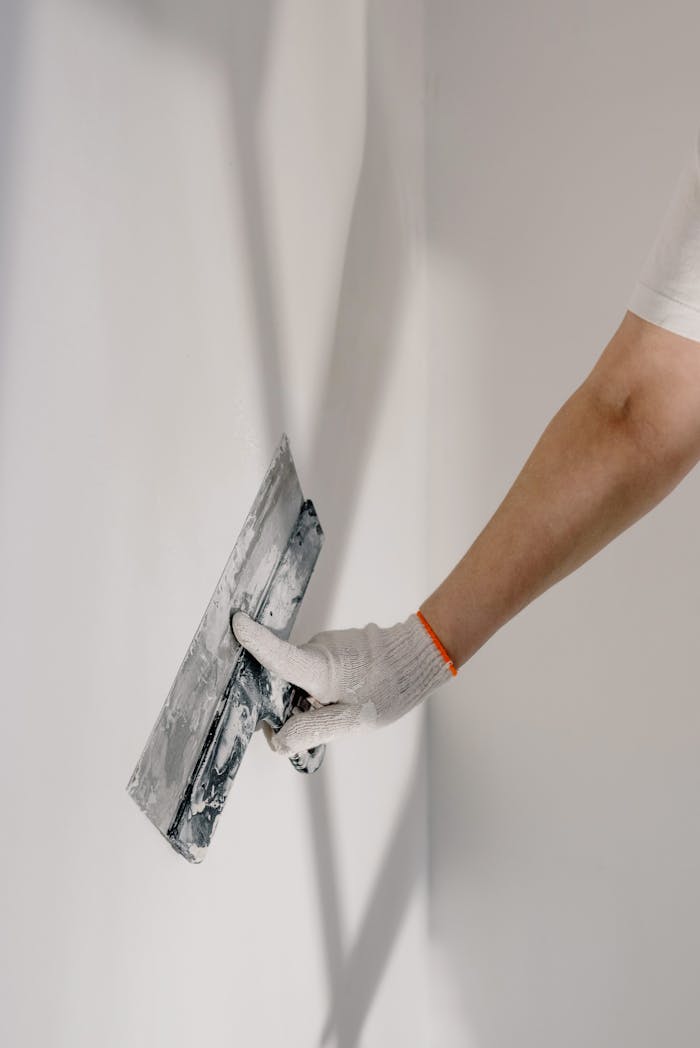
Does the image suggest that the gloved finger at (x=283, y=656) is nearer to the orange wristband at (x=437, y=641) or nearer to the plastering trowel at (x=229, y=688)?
the plastering trowel at (x=229, y=688)

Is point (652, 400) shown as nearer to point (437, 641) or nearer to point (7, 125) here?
point (437, 641)

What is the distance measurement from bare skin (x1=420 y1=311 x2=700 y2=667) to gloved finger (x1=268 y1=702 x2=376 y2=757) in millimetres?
184

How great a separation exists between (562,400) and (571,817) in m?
0.84

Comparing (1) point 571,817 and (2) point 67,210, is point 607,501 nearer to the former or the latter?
(2) point 67,210

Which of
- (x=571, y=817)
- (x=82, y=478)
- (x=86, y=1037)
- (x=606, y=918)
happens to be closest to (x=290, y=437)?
(x=82, y=478)

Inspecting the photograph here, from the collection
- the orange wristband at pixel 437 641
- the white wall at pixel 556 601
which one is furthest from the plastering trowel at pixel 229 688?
the white wall at pixel 556 601

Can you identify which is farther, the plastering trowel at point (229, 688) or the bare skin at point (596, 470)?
the bare skin at point (596, 470)

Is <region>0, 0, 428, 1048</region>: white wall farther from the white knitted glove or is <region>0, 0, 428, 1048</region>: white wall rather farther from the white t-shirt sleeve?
the white t-shirt sleeve

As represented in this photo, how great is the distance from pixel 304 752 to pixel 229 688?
26 cm

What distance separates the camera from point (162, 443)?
0.98m

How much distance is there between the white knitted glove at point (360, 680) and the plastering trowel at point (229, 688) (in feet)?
0.12

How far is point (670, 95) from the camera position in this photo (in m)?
1.83

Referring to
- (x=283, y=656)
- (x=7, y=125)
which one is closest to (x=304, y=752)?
(x=283, y=656)

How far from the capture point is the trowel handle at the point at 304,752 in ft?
4.31
